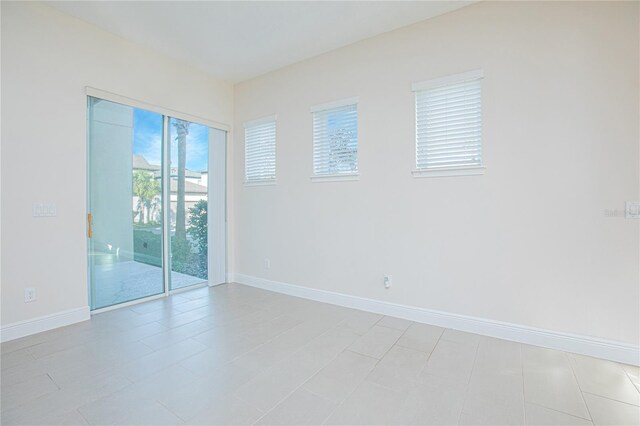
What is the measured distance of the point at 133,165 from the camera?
3709 millimetres

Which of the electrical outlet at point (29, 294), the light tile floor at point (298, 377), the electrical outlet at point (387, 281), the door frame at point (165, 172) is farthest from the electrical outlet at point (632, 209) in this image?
the electrical outlet at point (29, 294)

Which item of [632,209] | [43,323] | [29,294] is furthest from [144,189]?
[632,209]

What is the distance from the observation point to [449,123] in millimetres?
2969

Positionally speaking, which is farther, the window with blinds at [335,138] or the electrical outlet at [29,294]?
the window with blinds at [335,138]

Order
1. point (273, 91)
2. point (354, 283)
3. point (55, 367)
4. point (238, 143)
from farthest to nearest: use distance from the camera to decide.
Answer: point (238, 143)
point (273, 91)
point (354, 283)
point (55, 367)

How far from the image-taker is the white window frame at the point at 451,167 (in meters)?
2.82

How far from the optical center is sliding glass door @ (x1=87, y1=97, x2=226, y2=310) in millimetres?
3422

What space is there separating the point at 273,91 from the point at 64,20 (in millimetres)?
2327

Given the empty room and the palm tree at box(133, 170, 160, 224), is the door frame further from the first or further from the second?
the palm tree at box(133, 170, 160, 224)

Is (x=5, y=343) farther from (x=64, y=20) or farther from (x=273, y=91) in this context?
(x=273, y=91)

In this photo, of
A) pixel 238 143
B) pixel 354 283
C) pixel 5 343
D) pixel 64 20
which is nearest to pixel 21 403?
pixel 5 343

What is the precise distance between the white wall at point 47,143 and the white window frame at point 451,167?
Answer: 337 centimetres

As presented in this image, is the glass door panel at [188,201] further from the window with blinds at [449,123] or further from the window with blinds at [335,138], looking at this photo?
the window with blinds at [449,123]

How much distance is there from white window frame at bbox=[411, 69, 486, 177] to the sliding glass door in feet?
9.91
